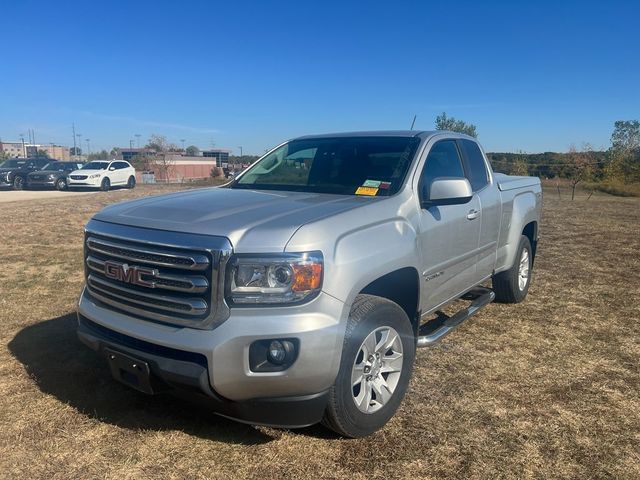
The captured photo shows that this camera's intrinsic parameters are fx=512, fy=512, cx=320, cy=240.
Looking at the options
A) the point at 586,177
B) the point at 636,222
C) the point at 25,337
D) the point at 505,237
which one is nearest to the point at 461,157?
the point at 505,237

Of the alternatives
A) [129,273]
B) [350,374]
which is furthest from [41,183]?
[350,374]

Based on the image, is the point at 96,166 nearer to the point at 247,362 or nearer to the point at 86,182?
the point at 86,182

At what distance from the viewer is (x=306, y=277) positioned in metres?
2.60

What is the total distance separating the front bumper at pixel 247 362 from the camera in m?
2.55

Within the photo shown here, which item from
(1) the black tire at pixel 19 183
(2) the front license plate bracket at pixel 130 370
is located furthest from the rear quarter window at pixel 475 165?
(1) the black tire at pixel 19 183

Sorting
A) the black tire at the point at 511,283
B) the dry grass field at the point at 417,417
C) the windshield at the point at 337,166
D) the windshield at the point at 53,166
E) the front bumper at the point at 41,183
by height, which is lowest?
the front bumper at the point at 41,183

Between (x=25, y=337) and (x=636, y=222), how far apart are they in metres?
13.8

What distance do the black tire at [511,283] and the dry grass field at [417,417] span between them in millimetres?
186

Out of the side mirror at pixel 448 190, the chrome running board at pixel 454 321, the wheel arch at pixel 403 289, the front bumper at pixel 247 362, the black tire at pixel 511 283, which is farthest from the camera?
the black tire at pixel 511 283

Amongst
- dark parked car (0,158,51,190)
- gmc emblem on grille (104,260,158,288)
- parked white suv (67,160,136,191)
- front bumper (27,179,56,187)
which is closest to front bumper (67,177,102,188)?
parked white suv (67,160,136,191)

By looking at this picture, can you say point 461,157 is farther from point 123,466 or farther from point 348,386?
point 123,466

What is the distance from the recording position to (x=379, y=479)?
8.91 ft

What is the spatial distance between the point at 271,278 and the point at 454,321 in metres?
2.19

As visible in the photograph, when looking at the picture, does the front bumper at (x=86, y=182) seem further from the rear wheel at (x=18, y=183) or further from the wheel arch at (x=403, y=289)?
the wheel arch at (x=403, y=289)
